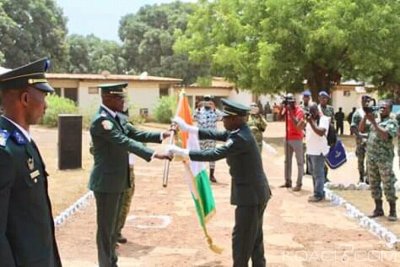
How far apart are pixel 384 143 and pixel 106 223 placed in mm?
4419

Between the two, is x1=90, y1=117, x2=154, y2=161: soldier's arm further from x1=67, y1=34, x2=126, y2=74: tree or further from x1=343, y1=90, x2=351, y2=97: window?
x1=67, y1=34, x2=126, y2=74: tree

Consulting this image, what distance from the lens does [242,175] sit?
547 centimetres

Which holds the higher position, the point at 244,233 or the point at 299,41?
the point at 299,41

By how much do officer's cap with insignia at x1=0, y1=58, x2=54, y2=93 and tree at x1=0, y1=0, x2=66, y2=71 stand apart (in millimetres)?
43837

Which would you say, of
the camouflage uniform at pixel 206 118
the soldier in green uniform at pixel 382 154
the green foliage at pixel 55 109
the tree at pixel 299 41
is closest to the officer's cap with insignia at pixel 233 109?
the soldier in green uniform at pixel 382 154

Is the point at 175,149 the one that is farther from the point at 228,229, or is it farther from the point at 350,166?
the point at 350,166

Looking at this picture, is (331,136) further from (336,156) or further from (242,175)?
(242,175)

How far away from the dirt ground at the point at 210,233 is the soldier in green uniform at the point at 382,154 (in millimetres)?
618

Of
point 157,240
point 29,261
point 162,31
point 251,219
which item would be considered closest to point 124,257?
point 157,240

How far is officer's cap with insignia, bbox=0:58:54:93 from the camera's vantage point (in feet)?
9.29

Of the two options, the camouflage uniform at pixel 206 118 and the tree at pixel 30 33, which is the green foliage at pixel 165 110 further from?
the camouflage uniform at pixel 206 118

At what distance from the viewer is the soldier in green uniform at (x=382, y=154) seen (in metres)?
8.23

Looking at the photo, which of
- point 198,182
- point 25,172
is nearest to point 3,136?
point 25,172

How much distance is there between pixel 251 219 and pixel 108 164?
1.48 m
